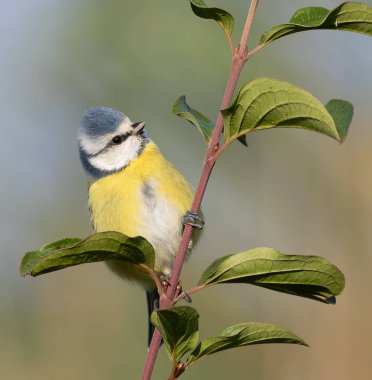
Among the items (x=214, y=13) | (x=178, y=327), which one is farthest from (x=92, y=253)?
(x=214, y=13)

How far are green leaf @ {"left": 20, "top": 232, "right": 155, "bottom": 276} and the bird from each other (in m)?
0.72

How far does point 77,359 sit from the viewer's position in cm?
397

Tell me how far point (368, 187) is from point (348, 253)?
1.14 feet

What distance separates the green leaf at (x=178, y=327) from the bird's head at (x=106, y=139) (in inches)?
46.4

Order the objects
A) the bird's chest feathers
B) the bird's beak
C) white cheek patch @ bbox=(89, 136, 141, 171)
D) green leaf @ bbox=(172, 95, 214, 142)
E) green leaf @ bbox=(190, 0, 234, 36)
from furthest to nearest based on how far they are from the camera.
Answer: the bird's beak < white cheek patch @ bbox=(89, 136, 141, 171) < the bird's chest feathers < green leaf @ bbox=(172, 95, 214, 142) < green leaf @ bbox=(190, 0, 234, 36)

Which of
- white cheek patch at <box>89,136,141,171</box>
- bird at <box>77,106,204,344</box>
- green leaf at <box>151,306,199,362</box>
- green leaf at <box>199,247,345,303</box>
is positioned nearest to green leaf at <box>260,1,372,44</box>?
green leaf at <box>199,247,345,303</box>

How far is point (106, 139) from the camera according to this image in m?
2.52

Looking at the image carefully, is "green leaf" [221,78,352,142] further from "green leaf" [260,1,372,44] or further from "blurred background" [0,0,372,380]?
"blurred background" [0,0,372,380]

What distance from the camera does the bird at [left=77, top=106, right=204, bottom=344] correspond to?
2.23m

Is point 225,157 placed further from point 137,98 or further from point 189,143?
point 137,98

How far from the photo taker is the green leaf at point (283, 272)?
1.30 m

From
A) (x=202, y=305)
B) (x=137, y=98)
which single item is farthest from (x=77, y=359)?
(x=137, y=98)

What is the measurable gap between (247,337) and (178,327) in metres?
0.13

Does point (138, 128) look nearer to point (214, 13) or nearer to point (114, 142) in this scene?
point (114, 142)
